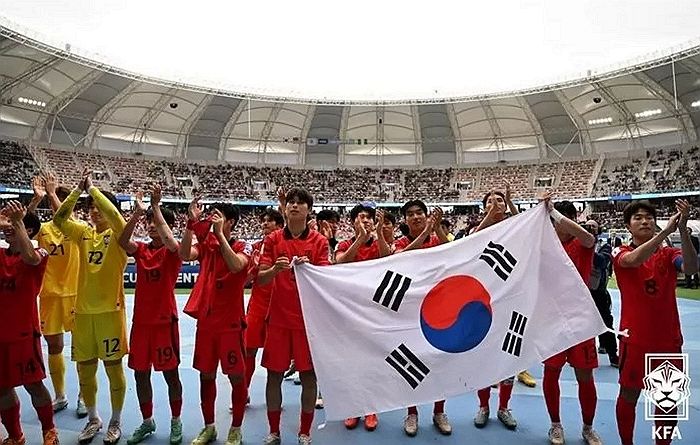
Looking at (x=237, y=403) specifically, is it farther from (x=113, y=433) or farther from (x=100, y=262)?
(x=100, y=262)

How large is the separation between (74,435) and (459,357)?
3.09 m

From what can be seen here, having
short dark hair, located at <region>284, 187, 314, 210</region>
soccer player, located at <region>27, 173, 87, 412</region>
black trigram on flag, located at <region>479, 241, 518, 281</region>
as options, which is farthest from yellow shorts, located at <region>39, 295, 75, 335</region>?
black trigram on flag, located at <region>479, 241, 518, 281</region>

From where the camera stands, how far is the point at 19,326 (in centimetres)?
343

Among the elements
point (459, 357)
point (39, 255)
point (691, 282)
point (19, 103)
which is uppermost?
point (19, 103)

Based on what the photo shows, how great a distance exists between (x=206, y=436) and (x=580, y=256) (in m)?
3.22

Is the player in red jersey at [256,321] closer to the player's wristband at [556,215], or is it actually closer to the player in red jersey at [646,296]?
the player's wristband at [556,215]

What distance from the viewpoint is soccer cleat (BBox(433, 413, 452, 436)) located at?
3.90 metres

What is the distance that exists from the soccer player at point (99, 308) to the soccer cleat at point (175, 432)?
1.36ft

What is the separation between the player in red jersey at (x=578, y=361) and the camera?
3.61 metres

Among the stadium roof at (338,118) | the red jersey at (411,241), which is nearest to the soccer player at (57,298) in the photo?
the red jersey at (411,241)

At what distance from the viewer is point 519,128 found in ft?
118

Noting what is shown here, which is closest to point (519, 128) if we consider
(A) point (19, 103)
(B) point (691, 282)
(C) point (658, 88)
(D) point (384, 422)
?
(C) point (658, 88)

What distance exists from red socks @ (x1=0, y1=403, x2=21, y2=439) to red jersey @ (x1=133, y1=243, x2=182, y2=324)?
3.24ft

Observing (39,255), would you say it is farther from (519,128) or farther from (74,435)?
(519,128)
